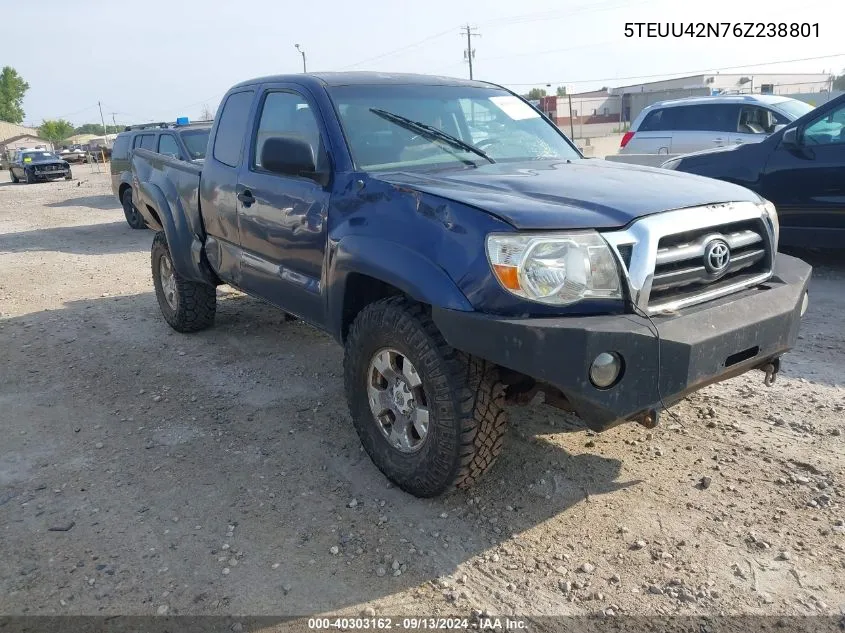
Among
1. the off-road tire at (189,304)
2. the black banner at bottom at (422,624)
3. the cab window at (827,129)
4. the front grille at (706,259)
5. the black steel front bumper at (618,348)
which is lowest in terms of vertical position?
the black banner at bottom at (422,624)

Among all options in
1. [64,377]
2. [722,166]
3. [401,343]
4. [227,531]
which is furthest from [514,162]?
[722,166]

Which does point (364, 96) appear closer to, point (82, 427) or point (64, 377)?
point (82, 427)

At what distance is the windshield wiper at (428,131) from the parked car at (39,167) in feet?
103

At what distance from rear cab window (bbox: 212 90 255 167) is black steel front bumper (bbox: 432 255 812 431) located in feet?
8.19

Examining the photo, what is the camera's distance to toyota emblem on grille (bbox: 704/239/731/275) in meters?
2.81

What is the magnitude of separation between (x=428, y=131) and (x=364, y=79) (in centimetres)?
55

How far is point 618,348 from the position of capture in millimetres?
2471

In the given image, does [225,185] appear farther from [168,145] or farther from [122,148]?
[122,148]

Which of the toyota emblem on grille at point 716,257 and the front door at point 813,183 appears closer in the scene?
the toyota emblem on grille at point 716,257

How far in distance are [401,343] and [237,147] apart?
2307 mm

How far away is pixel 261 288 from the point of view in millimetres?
4445

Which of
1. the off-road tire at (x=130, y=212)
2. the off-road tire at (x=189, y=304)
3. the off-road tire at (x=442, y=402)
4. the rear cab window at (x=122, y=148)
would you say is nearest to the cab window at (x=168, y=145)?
the off-road tire at (x=130, y=212)

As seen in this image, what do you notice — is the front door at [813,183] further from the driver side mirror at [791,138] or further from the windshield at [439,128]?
the windshield at [439,128]

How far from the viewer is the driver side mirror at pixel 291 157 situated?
3.50 metres
